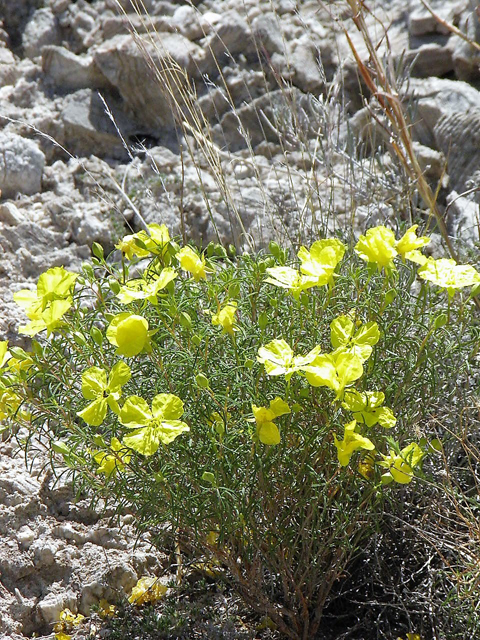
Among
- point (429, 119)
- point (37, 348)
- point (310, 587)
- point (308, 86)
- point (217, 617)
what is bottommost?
point (217, 617)

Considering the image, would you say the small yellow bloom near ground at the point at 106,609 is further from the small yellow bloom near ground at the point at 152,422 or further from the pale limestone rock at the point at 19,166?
the pale limestone rock at the point at 19,166

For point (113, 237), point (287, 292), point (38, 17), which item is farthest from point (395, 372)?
point (38, 17)

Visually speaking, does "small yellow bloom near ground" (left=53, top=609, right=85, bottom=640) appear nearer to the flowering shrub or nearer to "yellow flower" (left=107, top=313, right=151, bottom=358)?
the flowering shrub

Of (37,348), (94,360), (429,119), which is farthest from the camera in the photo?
(429,119)

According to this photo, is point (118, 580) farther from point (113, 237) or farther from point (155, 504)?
point (113, 237)

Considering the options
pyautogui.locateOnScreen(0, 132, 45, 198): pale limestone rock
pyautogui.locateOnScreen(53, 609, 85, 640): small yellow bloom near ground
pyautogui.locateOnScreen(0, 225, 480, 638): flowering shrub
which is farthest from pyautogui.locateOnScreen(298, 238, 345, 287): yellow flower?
pyautogui.locateOnScreen(0, 132, 45, 198): pale limestone rock

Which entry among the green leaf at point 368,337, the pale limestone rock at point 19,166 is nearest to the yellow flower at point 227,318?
the green leaf at point 368,337

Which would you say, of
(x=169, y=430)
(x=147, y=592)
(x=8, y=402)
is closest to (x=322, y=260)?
(x=169, y=430)

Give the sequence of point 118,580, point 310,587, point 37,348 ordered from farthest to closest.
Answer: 1. point 118,580
2. point 310,587
3. point 37,348
